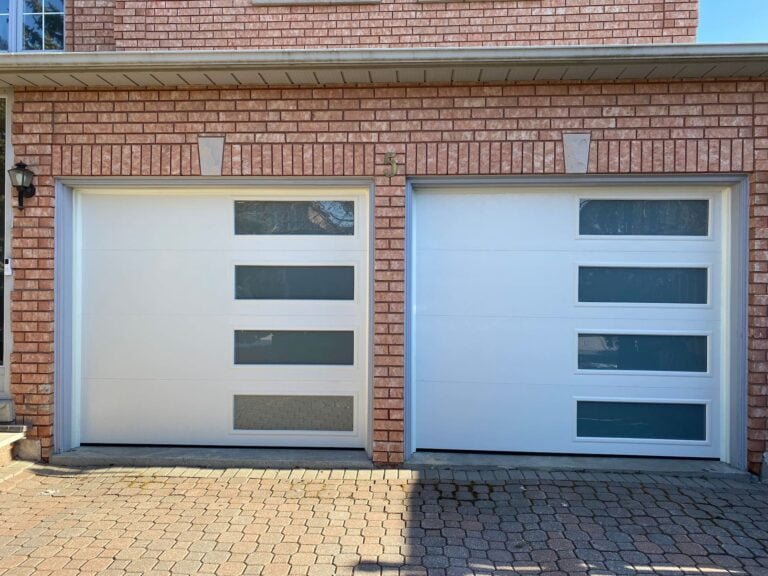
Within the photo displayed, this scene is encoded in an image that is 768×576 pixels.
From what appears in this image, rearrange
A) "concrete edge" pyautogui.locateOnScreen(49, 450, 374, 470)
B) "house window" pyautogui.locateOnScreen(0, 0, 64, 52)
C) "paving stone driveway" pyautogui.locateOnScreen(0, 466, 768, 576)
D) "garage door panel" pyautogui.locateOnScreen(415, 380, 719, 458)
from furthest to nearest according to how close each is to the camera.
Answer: "house window" pyautogui.locateOnScreen(0, 0, 64, 52) < "garage door panel" pyautogui.locateOnScreen(415, 380, 719, 458) < "concrete edge" pyautogui.locateOnScreen(49, 450, 374, 470) < "paving stone driveway" pyautogui.locateOnScreen(0, 466, 768, 576)

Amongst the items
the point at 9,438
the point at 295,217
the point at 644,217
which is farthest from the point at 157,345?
the point at 644,217

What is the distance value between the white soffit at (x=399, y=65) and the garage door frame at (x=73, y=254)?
2.57ft

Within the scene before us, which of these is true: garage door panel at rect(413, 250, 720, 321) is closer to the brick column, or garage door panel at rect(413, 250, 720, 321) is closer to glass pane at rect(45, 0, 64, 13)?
the brick column

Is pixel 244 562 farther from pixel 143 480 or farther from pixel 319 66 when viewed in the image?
pixel 319 66

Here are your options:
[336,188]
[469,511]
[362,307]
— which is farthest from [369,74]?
[469,511]

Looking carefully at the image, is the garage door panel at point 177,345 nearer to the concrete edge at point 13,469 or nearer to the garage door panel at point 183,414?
the garage door panel at point 183,414

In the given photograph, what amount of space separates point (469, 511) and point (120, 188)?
373cm

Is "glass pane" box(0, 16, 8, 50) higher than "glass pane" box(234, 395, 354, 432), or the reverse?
"glass pane" box(0, 16, 8, 50)

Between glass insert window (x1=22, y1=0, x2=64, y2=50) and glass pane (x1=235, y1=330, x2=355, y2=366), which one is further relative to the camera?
glass insert window (x1=22, y1=0, x2=64, y2=50)

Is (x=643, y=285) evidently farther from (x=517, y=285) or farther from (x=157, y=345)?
(x=157, y=345)

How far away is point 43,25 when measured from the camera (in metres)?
4.92

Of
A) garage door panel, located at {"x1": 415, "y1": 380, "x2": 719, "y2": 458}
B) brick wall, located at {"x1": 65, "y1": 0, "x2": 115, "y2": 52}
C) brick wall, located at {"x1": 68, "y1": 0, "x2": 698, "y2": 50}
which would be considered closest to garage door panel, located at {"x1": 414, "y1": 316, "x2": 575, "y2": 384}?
garage door panel, located at {"x1": 415, "y1": 380, "x2": 719, "y2": 458}

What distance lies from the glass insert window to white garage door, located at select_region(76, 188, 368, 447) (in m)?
1.44

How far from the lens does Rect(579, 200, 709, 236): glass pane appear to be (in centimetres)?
454
